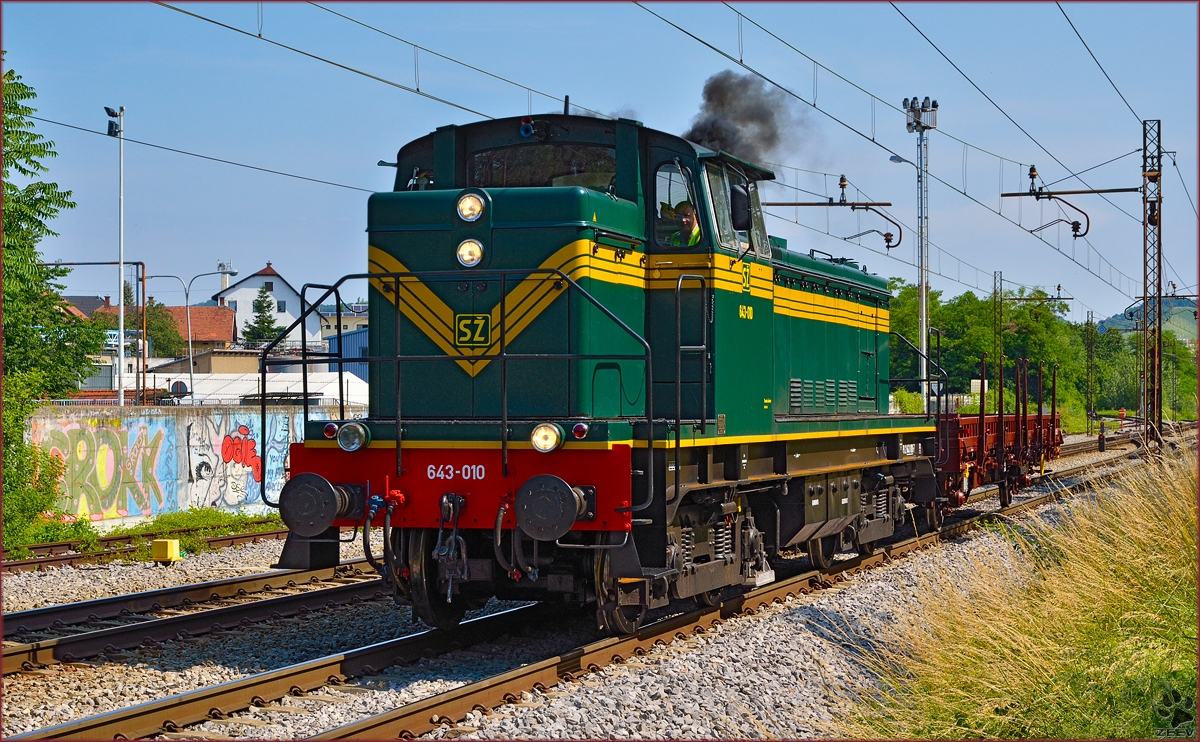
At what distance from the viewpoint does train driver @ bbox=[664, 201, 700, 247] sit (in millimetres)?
8211

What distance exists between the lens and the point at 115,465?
1716 cm

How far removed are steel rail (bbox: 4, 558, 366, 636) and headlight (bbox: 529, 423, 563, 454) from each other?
3.26 meters

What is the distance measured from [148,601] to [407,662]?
10.9 ft

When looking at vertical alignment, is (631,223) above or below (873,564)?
above

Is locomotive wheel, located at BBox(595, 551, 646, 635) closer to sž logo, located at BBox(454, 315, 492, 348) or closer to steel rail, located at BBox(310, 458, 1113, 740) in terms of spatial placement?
steel rail, located at BBox(310, 458, 1113, 740)

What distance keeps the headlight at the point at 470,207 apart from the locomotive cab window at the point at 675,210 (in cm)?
137

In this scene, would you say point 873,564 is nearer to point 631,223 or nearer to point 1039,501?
point 631,223

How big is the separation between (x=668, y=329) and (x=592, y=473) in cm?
169

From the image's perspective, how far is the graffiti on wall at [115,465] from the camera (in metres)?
16.3

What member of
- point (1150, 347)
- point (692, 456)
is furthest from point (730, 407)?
point (1150, 347)

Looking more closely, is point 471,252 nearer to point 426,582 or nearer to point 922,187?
point 426,582

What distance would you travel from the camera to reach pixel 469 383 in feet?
25.8

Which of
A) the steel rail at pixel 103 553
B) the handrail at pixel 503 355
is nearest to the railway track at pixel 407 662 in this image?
the handrail at pixel 503 355

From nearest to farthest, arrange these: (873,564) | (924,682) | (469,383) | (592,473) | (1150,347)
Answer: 1. (924,682)
2. (592,473)
3. (469,383)
4. (873,564)
5. (1150,347)
